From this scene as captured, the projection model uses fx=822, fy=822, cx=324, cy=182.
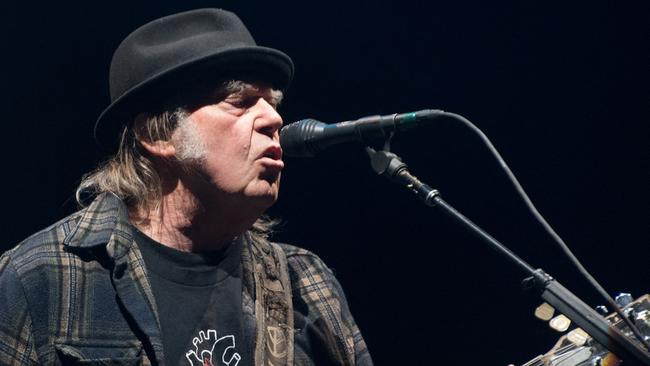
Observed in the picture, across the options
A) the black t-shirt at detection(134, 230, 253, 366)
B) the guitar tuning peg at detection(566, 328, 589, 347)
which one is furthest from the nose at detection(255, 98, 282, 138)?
the guitar tuning peg at detection(566, 328, 589, 347)

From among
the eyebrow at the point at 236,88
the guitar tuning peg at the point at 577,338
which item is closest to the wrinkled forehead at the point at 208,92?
the eyebrow at the point at 236,88

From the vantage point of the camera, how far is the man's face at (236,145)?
2.38 m

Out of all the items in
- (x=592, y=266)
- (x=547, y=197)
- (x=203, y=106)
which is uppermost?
(x=203, y=106)

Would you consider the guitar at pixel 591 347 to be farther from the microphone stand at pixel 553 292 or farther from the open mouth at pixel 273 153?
the open mouth at pixel 273 153

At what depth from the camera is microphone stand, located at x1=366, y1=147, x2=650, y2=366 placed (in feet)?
5.86

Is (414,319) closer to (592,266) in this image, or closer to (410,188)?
(592,266)

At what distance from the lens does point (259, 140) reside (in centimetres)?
241

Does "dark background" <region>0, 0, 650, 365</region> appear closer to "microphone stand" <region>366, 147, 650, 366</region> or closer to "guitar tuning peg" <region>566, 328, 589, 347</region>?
"guitar tuning peg" <region>566, 328, 589, 347</region>

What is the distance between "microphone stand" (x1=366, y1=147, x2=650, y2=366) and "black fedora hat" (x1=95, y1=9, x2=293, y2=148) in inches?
26.3

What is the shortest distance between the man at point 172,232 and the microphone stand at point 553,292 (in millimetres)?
525

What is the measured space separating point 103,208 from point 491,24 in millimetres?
1992

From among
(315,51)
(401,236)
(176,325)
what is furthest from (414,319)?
(176,325)

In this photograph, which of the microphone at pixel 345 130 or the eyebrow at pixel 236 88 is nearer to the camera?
the microphone at pixel 345 130

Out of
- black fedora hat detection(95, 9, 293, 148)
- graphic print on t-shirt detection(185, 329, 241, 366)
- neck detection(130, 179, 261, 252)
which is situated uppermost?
black fedora hat detection(95, 9, 293, 148)
